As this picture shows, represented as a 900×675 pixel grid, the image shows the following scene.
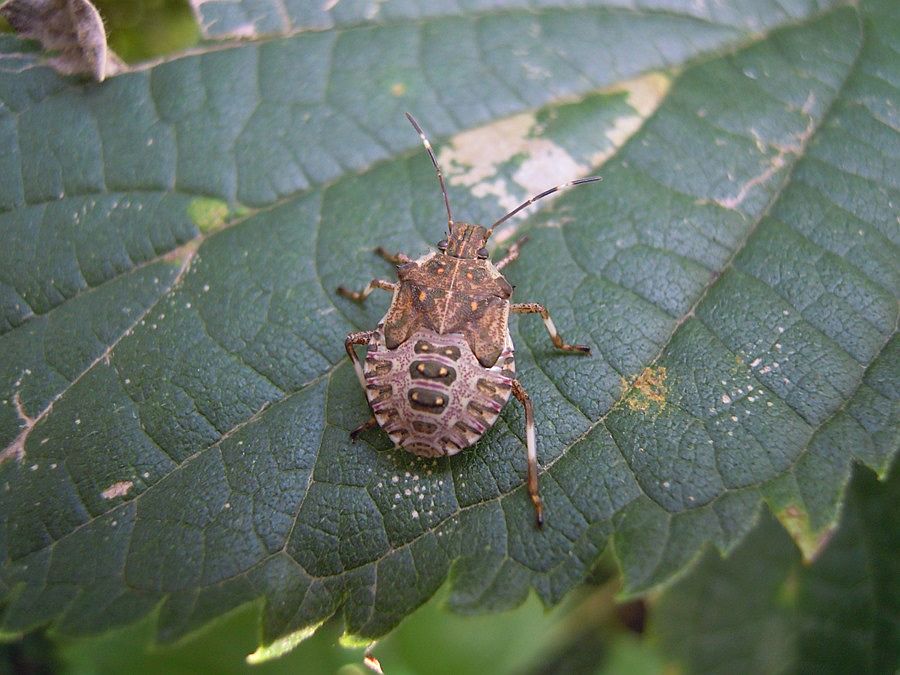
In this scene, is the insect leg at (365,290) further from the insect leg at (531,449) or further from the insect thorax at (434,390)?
the insect leg at (531,449)

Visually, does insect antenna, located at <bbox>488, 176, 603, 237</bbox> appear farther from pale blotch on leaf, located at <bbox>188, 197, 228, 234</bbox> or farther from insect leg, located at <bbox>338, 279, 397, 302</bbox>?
pale blotch on leaf, located at <bbox>188, 197, 228, 234</bbox>

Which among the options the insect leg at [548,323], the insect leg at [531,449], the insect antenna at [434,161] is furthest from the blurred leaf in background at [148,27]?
the insect leg at [531,449]

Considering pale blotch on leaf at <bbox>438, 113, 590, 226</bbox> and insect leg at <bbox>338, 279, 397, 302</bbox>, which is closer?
insect leg at <bbox>338, 279, 397, 302</bbox>

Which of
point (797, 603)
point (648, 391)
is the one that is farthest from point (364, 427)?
point (797, 603)

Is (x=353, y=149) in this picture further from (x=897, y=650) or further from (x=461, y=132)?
(x=897, y=650)

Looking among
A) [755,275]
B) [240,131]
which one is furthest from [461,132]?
[755,275]

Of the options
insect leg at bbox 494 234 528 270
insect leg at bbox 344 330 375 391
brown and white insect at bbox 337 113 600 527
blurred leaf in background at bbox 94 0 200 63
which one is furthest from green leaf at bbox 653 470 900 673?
blurred leaf in background at bbox 94 0 200 63

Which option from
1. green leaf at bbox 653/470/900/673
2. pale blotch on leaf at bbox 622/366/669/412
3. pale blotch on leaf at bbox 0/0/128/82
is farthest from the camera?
green leaf at bbox 653/470/900/673
